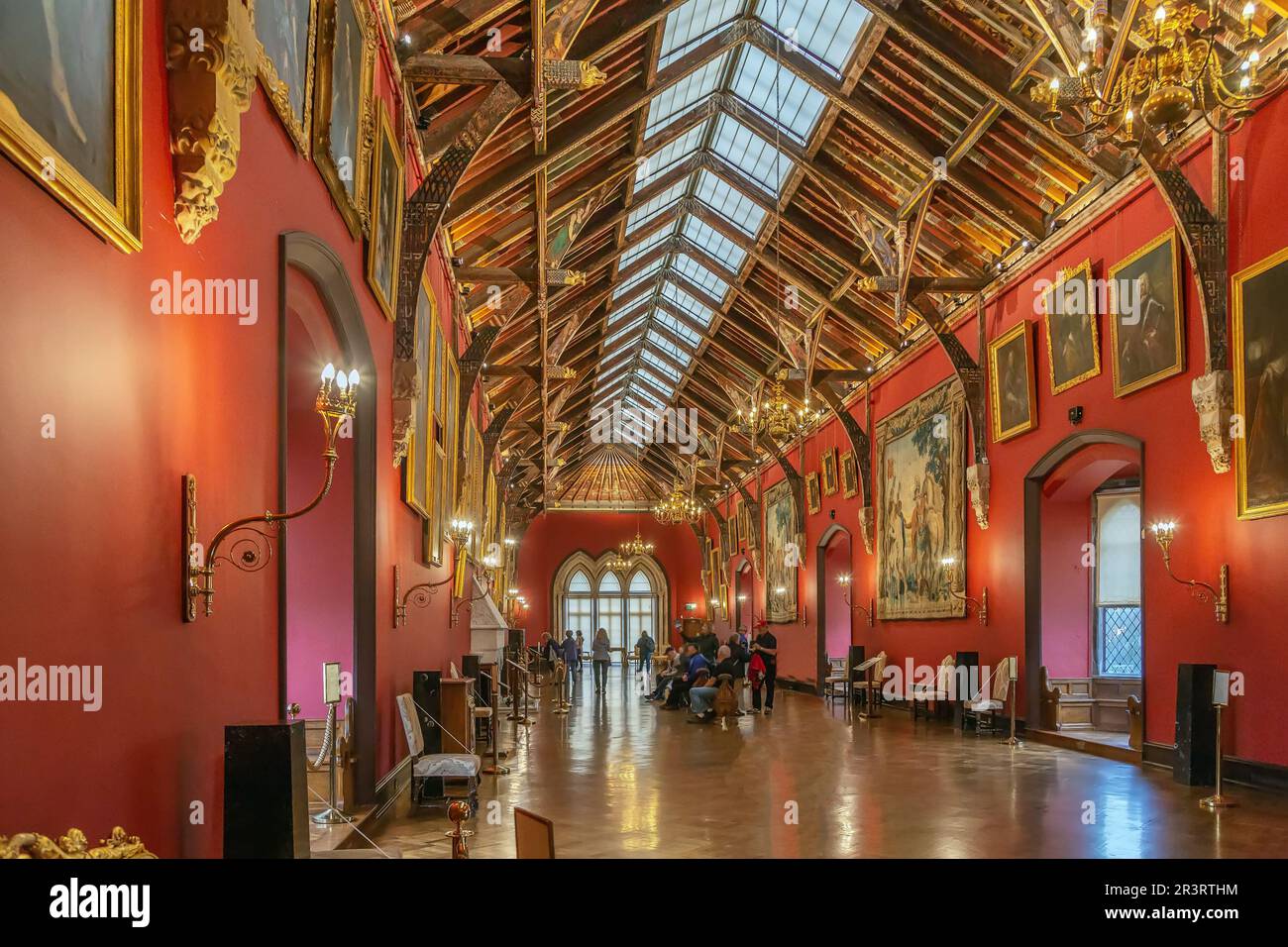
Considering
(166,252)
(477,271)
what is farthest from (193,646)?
(477,271)

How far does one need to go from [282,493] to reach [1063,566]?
10634mm

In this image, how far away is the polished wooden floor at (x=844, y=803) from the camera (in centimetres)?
656

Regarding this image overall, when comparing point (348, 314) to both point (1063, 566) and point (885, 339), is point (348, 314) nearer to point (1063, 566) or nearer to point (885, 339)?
point (1063, 566)

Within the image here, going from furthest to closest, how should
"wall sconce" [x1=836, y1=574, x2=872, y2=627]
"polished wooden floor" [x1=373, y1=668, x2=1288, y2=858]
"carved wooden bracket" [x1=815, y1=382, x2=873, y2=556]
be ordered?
"wall sconce" [x1=836, y1=574, x2=872, y2=627], "carved wooden bracket" [x1=815, y1=382, x2=873, y2=556], "polished wooden floor" [x1=373, y1=668, x2=1288, y2=858]

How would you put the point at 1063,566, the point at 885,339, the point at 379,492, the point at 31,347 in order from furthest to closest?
the point at 885,339 < the point at 1063,566 < the point at 379,492 < the point at 31,347

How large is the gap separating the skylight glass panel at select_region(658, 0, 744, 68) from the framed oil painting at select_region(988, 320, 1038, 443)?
5137 mm

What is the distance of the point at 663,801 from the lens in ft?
27.3

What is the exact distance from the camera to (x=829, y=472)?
2142cm

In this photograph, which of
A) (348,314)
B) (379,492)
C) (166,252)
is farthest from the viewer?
(379,492)

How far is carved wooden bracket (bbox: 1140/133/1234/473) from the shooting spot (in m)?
8.73

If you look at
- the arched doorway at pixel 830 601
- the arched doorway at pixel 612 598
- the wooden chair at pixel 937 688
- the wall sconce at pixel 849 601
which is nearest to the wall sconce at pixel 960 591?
the wooden chair at pixel 937 688

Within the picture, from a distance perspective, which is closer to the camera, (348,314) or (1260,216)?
(348,314)

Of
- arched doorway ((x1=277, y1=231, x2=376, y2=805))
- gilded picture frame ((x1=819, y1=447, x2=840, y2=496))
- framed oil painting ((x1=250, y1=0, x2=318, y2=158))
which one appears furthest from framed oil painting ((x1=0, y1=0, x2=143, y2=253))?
gilded picture frame ((x1=819, y1=447, x2=840, y2=496))

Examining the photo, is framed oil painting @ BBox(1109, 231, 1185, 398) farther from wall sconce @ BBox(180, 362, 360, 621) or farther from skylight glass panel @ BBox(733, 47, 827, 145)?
wall sconce @ BBox(180, 362, 360, 621)
